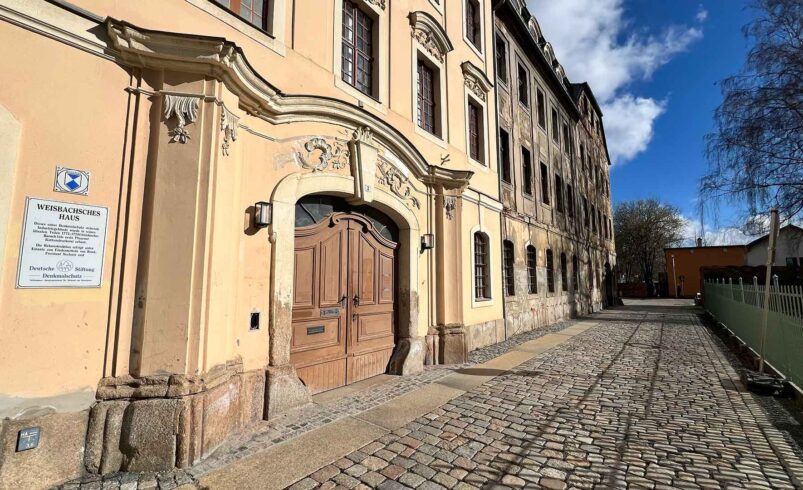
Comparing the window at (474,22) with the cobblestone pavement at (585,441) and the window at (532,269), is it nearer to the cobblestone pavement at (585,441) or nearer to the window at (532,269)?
the window at (532,269)

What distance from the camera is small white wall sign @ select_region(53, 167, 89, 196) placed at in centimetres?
330

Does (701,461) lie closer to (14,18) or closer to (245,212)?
(245,212)

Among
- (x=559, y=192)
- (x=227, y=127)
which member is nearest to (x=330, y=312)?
(x=227, y=127)

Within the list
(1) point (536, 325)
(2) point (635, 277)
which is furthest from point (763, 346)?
(2) point (635, 277)

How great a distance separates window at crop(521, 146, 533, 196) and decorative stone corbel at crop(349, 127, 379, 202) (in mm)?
9338

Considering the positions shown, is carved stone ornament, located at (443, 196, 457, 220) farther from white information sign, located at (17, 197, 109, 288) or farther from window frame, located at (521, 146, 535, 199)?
window frame, located at (521, 146, 535, 199)

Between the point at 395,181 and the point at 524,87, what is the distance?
10.7 metres

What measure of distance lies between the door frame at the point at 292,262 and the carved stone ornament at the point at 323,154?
0.45 ft

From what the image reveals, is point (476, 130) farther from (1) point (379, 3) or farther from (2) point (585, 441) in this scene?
(2) point (585, 441)

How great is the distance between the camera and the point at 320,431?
417cm

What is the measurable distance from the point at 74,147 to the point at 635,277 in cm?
6257

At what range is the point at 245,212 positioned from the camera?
4520 millimetres

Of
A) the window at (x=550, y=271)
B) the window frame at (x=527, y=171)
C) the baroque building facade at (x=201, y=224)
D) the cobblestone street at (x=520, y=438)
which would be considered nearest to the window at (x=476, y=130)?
the baroque building facade at (x=201, y=224)

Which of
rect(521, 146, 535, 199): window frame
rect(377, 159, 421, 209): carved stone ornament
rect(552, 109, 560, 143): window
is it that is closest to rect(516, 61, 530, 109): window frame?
rect(521, 146, 535, 199): window frame
